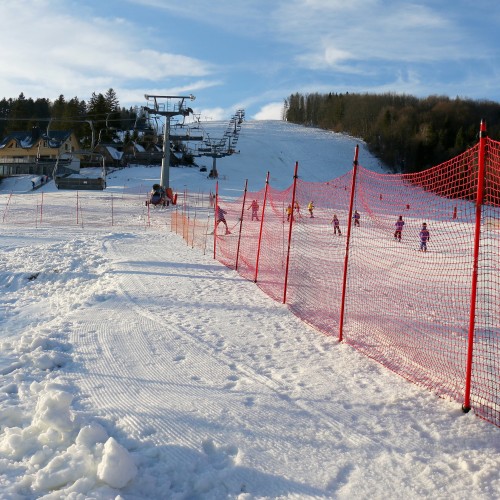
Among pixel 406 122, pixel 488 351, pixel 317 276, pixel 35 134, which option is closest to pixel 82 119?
pixel 35 134

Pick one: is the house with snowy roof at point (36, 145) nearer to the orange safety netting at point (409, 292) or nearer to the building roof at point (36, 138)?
the building roof at point (36, 138)

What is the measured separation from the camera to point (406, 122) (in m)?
85.6

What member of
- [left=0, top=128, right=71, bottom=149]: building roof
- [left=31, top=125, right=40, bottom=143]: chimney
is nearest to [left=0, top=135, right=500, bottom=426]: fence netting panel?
[left=0, top=128, right=71, bottom=149]: building roof

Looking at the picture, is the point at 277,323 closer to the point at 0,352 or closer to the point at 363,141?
the point at 0,352

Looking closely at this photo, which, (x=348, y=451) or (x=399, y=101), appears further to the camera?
(x=399, y=101)

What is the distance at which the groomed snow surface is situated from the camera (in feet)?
11.4

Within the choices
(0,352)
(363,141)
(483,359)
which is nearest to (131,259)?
(0,352)

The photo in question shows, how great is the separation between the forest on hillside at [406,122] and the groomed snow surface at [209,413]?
5414 cm

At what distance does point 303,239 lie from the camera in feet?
64.2

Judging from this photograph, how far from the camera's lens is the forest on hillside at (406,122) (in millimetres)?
73188

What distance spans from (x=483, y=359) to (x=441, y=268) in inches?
304

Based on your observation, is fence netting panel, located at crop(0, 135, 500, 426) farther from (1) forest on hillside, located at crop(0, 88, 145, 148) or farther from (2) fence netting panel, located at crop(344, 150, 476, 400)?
(1) forest on hillside, located at crop(0, 88, 145, 148)

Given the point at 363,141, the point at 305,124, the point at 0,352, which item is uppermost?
the point at 305,124

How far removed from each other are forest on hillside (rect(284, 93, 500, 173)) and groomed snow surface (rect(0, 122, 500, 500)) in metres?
54.1
